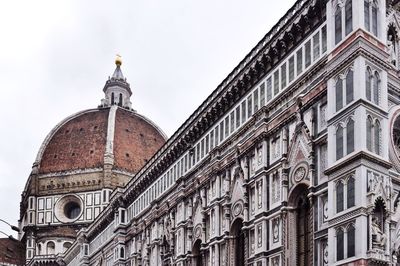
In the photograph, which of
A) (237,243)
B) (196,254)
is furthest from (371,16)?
(196,254)

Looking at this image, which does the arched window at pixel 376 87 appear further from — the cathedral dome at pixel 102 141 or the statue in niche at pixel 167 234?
the cathedral dome at pixel 102 141

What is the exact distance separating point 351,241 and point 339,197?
2279 millimetres

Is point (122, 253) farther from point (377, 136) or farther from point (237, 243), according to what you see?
point (377, 136)

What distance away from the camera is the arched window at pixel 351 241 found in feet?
101

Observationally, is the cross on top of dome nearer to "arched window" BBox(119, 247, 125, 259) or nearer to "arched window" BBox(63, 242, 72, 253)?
"arched window" BBox(63, 242, 72, 253)

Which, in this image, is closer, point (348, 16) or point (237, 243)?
point (348, 16)

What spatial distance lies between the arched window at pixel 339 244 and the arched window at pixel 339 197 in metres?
0.97

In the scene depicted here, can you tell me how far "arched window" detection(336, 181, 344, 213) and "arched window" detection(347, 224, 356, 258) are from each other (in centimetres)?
123

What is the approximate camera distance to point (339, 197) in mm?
32500

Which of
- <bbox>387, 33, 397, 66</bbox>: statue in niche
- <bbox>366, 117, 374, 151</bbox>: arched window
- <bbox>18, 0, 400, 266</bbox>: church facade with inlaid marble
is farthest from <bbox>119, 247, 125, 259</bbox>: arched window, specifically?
<bbox>366, 117, 374, 151</bbox>: arched window

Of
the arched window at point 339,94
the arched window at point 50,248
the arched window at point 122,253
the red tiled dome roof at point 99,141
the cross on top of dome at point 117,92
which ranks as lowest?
the arched window at point 122,253

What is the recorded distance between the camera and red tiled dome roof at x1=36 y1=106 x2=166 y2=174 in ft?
388

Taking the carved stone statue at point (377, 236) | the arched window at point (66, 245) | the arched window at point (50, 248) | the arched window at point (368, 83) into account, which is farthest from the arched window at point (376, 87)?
the arched window at point (50, 248)

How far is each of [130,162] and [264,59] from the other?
263 feet
